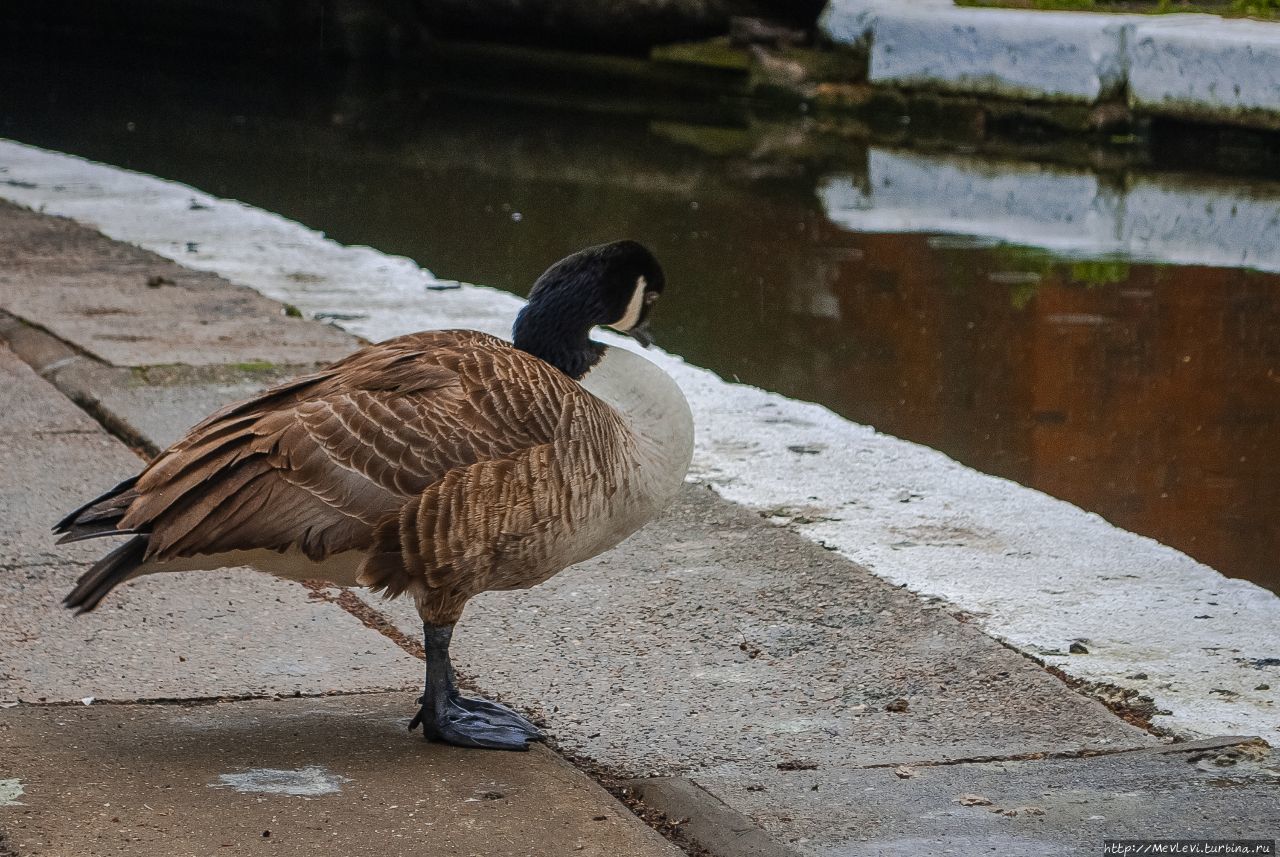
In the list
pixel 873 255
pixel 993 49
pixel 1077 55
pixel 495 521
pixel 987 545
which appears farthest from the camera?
pixel 993 49

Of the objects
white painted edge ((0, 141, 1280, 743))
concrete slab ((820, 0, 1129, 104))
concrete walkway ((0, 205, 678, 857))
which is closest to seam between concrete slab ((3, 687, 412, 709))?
concrete walkway ((0, 205, 678, 857))

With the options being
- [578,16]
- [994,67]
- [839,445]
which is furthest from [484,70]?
[839,445]

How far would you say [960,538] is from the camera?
13.0ft

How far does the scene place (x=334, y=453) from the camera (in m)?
2.78

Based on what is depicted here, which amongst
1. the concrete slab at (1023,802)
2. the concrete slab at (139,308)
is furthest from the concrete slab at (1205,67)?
the concrete slab at (1023,802)

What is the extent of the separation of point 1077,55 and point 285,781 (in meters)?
11.3

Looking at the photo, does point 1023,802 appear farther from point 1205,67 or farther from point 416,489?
point 1205,67

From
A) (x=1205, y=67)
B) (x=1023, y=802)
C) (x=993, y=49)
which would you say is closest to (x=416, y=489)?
(x=1023, y=802)

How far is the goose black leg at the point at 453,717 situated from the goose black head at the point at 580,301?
1.88 ft

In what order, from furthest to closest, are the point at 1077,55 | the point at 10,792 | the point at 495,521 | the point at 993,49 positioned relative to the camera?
the point at 993,49 < the point at 1077,55 < the point at 495,521 < the point at 10,792

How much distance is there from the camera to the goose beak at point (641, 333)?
3299mm

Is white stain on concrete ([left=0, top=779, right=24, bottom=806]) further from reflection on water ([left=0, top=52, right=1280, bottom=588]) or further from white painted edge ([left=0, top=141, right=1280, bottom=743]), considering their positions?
reflection on water ([left=0, top=52, right=1280, bottom=588])

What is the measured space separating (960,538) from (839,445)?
761mm

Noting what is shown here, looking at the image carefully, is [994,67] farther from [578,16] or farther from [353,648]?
[353,648]
